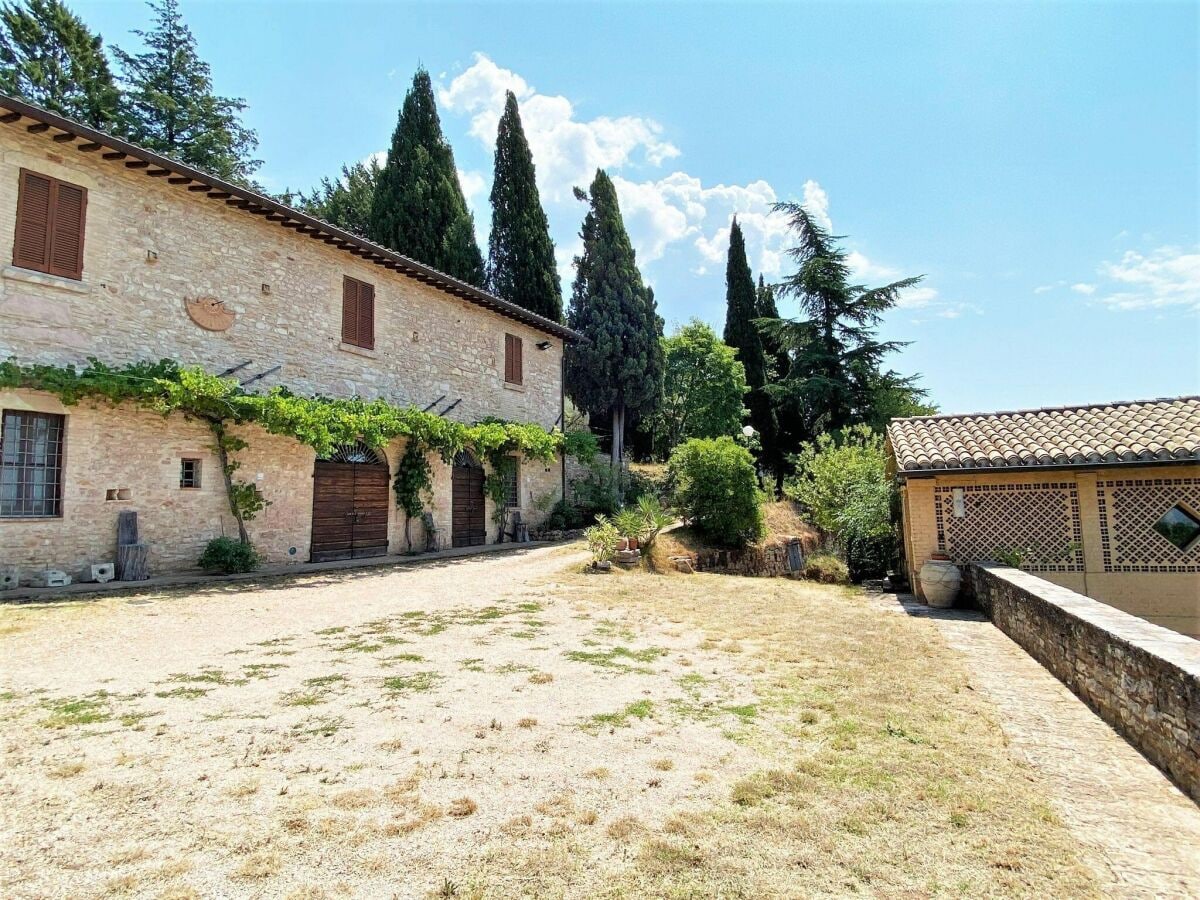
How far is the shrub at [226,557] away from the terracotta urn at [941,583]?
38.4 ft

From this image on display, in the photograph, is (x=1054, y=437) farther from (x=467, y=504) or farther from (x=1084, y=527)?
(x=467, y=504)

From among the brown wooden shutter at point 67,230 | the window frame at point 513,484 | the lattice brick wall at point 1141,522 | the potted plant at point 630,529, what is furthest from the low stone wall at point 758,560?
the brown wooden shutter at point 67,230

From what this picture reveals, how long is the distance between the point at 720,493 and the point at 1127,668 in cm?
1073

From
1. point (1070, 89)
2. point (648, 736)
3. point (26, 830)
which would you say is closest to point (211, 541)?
point (26, 830)

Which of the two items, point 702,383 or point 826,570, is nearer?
point 826,570

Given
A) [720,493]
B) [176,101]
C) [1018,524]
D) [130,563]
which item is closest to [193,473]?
[130,563]

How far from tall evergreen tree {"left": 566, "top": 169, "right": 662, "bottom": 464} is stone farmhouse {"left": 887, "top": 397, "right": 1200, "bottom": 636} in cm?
1419

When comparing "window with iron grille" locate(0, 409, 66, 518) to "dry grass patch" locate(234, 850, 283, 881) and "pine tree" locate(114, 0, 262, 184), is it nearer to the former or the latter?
"dry grass patch" locate(234, 850, 283, 881)

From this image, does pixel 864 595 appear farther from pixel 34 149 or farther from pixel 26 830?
pixel 34 149

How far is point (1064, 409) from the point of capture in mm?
11336

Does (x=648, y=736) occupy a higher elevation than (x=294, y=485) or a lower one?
lower

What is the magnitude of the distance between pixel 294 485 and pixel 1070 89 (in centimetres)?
1508

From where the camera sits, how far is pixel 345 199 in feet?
94.1

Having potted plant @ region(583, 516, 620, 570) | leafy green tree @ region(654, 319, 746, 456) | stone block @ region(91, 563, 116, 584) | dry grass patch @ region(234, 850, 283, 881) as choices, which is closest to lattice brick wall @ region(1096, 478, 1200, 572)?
potted plant @ region(583, 516, 620, 570)
